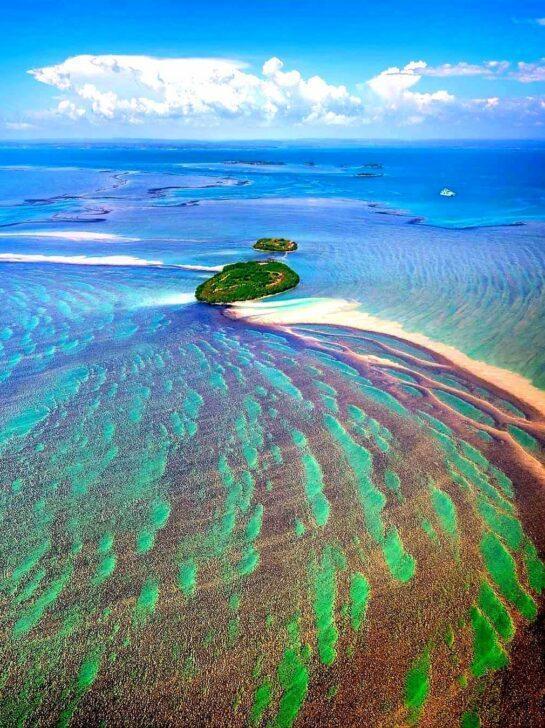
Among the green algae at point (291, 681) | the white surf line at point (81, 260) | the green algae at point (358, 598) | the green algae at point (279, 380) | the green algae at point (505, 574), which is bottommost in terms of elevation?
the white surf line at point (81, 260)

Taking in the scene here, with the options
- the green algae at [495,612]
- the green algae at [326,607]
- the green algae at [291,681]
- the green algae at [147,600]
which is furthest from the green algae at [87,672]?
the green algae at [495,612]

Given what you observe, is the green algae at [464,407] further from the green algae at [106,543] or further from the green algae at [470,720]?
the green algae at [106,543]

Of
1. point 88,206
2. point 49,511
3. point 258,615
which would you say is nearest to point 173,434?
point 49,511

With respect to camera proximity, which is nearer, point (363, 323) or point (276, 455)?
point (276, 455)

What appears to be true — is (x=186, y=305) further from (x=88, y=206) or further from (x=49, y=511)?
(x=88, y=206)

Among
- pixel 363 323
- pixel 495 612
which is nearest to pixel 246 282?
pixel 363 323

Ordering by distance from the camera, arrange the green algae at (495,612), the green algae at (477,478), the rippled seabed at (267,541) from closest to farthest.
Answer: the rippled seabed at (267,541) < the green algae at (495,612) < the green algae at (477,478)

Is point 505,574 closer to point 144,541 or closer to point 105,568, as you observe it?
point 144,541
